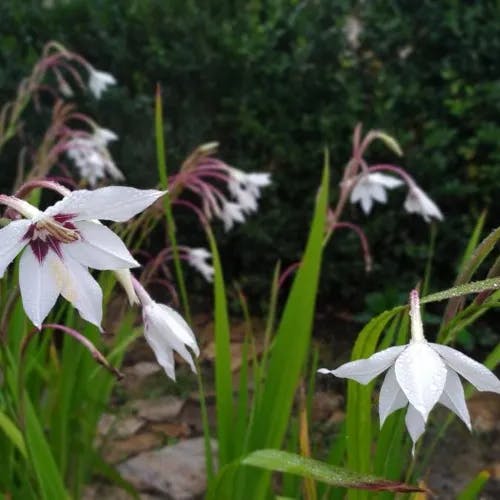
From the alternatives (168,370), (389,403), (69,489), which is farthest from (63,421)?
(389,403)

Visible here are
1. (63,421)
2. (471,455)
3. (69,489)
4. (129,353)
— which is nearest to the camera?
(63,421)

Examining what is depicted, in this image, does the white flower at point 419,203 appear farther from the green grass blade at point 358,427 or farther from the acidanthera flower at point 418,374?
the acidanthera flower at point 418,374

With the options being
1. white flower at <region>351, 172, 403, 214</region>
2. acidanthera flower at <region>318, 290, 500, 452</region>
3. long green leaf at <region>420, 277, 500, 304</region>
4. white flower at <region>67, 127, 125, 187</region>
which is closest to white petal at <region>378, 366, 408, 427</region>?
acidanthera flower at <region>318, 290, 500, 452</region>

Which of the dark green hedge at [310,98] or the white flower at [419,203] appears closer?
the white flower at [419,203]

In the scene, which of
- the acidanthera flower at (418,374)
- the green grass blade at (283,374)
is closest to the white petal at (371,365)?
the acidanthera flower at (418,374)

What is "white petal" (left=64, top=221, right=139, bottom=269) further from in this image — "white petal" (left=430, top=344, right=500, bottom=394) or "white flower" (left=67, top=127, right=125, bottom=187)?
"white flower" (left=67, top=127, right=125, bottom=187)

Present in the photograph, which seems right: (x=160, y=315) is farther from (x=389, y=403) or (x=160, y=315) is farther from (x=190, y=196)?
(x=190, y=196)
